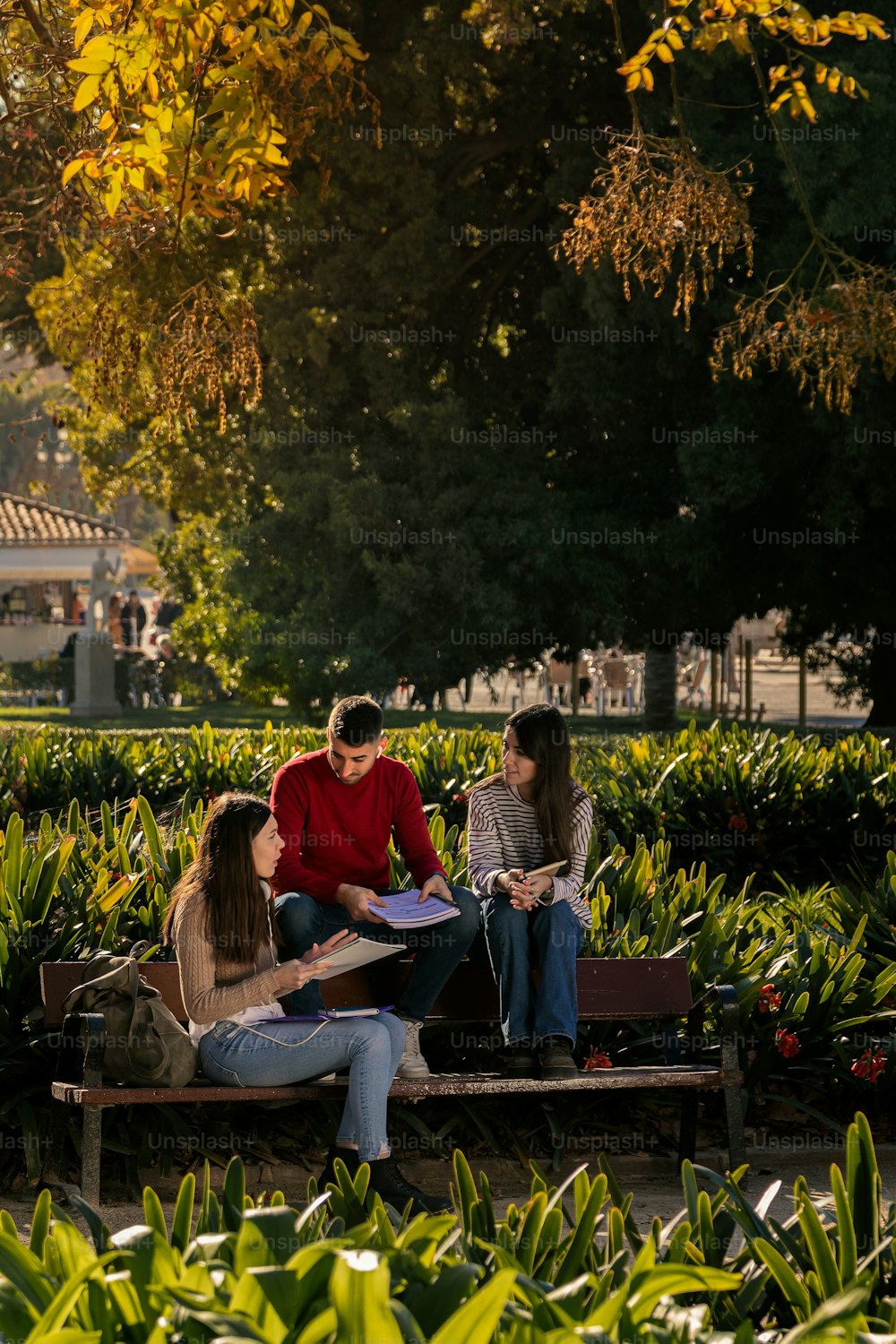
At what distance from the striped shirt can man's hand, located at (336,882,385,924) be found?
37 cm

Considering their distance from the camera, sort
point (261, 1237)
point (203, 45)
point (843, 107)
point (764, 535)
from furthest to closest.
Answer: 1. point (764, 535)
2. point (843, 107)
3. point (203, 45)
4. point (261, 1237)

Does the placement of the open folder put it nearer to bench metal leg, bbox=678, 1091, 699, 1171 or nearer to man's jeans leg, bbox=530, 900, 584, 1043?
man's jeans leg, bbox=530, 900, 584, 1043

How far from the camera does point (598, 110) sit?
17.8 m

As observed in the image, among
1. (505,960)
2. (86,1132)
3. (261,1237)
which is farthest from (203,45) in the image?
(261,1237)

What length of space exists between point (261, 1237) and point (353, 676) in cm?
1335

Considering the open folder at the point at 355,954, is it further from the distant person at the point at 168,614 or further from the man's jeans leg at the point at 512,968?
the distant person at the point at 168,614

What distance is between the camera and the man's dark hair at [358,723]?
18.1ft

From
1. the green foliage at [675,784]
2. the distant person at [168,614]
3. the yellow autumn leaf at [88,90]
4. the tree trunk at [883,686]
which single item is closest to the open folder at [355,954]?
the yellow autumn leaf at [88,90]

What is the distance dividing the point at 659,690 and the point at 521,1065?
48.4 ft

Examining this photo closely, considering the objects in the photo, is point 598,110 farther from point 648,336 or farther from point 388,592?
point 388,592

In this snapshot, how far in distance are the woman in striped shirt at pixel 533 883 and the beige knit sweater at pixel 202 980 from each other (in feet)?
2.77

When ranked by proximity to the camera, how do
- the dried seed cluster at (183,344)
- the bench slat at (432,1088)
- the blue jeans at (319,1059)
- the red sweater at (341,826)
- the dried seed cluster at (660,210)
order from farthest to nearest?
1. the dried seed cluster at (660,210)
2. the dried seed cluster at (183,344)
3. the red sweater at (341,826)
4. the blue jeans at (319,1059)
5. the bench slat at (432,1088)

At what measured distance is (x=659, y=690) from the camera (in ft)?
65.1

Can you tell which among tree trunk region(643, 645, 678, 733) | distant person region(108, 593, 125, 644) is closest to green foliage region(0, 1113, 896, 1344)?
tree trunk region(643, 645, 678, 733)
